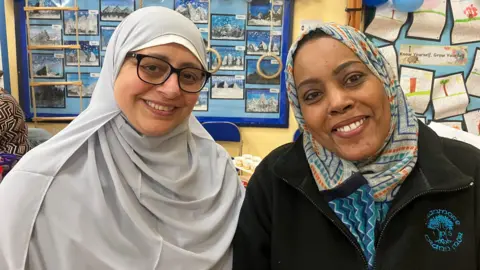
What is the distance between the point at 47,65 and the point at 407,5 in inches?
114

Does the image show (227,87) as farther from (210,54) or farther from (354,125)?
(354,125)

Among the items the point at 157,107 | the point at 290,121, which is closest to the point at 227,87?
the point at 290,121

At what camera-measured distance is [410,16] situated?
10.3 feet

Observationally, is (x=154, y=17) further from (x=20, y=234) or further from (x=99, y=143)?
(x=20, y=234)

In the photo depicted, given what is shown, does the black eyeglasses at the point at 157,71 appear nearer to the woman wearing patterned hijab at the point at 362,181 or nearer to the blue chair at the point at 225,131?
the woman wearing patterned hijab at the point at 362,181

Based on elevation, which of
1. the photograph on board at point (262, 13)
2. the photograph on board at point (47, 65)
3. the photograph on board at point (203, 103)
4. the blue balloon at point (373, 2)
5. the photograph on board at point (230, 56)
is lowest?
the photograph on board at point (203, 103)

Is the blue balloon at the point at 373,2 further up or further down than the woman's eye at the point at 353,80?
further up

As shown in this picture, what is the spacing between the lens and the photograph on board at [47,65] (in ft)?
11.1

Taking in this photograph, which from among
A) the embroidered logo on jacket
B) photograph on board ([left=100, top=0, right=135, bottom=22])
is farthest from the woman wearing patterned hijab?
photograph on board ([left=100, top=0, right=135, bottom=22])

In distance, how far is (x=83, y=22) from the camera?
3.33 metres

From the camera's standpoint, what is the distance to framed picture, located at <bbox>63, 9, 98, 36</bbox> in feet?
10.9

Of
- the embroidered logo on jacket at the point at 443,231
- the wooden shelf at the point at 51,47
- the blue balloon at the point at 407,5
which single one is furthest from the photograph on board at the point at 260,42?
the embroidered logo on jacket at the point at 443,231

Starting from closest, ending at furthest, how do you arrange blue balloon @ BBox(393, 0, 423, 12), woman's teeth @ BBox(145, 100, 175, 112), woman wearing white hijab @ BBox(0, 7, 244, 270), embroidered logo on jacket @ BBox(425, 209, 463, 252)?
embroidered logo on jacket @ BBox(425, 209, 463, 252) < woman wearing white hijab @ BBox(0, 7, 244, 270) < woman's teeth @ BBox(145, 100, 175, 112) < blue balloon @ BBox(393, 0, 423, 12)

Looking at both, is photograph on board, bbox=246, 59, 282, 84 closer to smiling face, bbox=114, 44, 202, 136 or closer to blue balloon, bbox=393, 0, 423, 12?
blue balloon, bbox=393, 0, 423, 12
